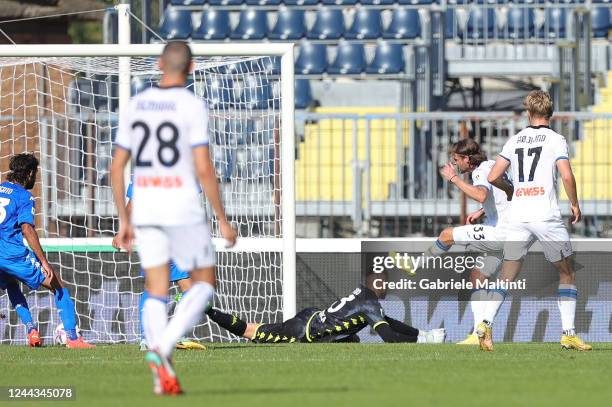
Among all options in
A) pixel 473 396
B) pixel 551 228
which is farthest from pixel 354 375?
pixel 551 228

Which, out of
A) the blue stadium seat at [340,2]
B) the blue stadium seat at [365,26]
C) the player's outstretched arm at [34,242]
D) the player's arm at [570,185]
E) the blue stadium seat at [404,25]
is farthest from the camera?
the blue stadium seat at [340,2]

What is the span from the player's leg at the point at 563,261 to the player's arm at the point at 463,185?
786 millimetres

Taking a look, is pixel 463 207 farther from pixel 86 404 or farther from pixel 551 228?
pixel 86 404

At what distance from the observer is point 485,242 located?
37.7 ft

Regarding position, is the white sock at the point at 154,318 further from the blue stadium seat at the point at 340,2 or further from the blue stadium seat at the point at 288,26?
the blue stadium seat at the point at 340,2

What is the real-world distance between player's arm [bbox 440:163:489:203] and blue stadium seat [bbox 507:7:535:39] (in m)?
9.60

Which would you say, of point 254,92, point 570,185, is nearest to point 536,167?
point 570,185

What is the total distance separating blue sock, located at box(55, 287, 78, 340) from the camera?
1107 centimetres

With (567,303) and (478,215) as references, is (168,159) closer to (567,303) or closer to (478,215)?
(567,303)

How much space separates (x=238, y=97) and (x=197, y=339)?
12.6 feet

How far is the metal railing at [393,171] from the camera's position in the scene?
15922mm

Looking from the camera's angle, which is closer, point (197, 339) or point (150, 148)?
point (150, 148)

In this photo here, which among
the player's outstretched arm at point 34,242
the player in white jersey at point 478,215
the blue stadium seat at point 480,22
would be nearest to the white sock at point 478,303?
the player in white jersey at point 478,215

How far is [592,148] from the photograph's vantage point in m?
16.1
